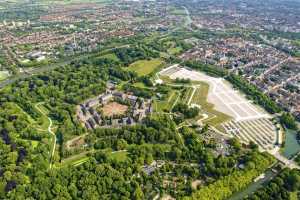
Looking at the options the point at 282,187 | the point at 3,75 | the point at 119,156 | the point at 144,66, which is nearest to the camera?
the point at 282,187

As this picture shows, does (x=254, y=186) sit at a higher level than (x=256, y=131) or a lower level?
lower

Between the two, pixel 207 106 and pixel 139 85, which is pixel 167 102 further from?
pixel 139 85

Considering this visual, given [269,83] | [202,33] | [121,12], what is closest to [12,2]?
[121,12]

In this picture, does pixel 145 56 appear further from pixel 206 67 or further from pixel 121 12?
pixel 121 12

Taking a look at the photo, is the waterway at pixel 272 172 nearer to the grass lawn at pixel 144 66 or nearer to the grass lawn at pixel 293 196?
the grass lawn at pixel 293 196

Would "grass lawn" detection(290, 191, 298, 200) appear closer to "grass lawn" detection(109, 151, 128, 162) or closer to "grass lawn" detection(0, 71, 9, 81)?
"grass lawn" detection(109, 151, 128, 162)

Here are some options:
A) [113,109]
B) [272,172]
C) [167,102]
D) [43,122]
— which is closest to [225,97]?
[167,102]

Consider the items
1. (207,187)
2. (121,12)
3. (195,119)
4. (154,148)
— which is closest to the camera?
(207,187)
